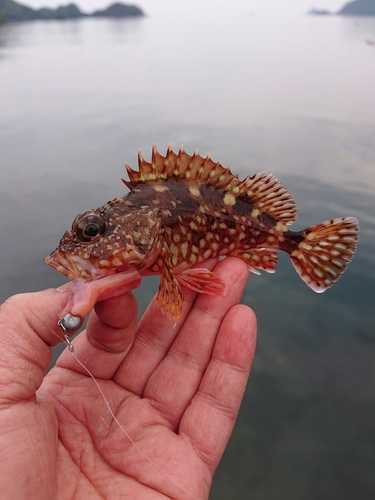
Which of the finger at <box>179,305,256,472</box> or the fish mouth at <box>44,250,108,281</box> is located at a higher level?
the fish mouth at <box>44,250,108,281</box>

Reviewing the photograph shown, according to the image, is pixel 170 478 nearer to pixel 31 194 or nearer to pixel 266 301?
pixel 266 301

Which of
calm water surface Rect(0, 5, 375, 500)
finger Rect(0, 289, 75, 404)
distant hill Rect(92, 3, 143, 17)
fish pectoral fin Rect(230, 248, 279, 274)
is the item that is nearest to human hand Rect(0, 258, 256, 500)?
finger Rect(0, 289, 75, 404)

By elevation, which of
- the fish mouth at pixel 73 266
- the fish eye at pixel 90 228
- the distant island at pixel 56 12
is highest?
the distant island at pixel 56 12

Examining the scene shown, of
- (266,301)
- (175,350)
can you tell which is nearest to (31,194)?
(266,301)

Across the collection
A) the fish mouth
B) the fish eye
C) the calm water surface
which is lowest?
the calm water surface

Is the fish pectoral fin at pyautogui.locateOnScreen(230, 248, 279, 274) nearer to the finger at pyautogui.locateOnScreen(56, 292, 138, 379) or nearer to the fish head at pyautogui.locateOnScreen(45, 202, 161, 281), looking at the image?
the fish head at pyautogui.locateOnScreen(45, 202, 161, 281)

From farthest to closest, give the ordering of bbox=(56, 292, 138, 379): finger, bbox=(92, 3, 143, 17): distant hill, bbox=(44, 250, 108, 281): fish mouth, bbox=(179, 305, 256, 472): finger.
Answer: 1. bbox=(92, 3, 143, 17): distant hill
2. bbox=(56, 292, 138, 379): finger
3. bbox=(179, 305, 256, 472): finger
4. bbox=(44, 250, 108, 281): fish mouth

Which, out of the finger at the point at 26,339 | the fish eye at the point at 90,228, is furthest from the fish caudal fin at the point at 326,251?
the finger at the point at 26,339

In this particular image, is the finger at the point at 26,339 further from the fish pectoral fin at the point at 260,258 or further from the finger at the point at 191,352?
the fish pectoral fin at the point at 260,258
